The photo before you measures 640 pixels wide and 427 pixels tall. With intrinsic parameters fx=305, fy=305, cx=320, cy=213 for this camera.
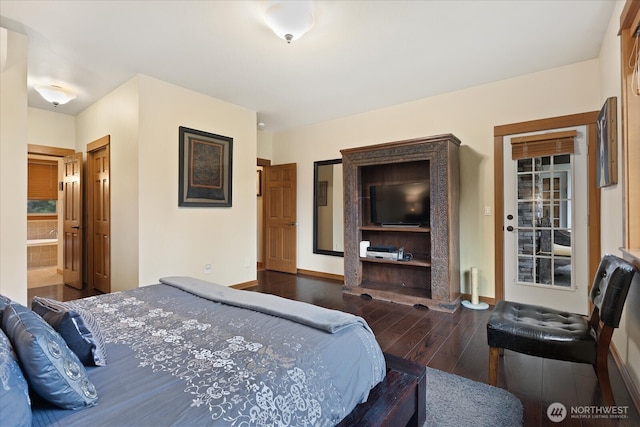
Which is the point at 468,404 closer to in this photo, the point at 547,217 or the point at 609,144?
the point at 609,144

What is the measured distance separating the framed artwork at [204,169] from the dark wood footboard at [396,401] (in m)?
3.12

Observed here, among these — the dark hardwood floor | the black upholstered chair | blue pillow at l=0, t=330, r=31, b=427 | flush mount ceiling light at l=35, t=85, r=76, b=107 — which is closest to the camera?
blue pillow at l=0, t=330, r=31, b=427

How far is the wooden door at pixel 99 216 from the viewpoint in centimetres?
401

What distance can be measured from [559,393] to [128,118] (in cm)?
463

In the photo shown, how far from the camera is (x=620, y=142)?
2.11 metres

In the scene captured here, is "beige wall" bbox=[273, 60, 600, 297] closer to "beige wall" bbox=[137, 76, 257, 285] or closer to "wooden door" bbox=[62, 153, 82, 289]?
"beige wall" bbox=[137, 76, 257, 285]

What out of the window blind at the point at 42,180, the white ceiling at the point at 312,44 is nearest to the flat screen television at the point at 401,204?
the white ceiling at the point at 312,44

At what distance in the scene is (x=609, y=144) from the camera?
7.54 feet

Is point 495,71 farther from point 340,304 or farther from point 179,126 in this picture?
point 179,126

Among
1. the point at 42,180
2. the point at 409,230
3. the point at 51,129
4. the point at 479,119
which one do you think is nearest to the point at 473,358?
the point at 409,230

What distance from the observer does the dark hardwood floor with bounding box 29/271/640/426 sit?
5.78 feet

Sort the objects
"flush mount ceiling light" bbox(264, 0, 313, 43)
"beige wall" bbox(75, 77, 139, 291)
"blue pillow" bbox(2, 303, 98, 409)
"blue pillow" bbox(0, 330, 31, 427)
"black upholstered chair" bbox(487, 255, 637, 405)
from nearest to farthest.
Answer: "blue pillow" bbox(0, 330, 31, 427) → "blue pillow" bbox(2, 303, 98, 409) → "black upholstered chair" bbox(487, 255, 637, 405) → "flush mount ceiling light" bbox(264, 0, 313, 43) → "beige wall" bbox(75, 77, 139, 291)

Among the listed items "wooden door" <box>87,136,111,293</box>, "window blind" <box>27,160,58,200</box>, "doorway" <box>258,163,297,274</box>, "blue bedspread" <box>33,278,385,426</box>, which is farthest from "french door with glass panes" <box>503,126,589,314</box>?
"window blind" <box>27,160,58,200</box>

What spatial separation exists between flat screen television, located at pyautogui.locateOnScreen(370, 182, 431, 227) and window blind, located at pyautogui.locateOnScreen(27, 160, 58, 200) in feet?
25.3
